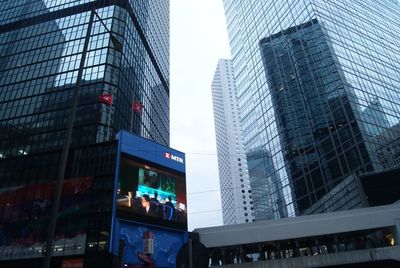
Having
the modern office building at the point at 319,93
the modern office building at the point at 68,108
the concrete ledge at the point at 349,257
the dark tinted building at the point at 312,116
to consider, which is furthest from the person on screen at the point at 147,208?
the dark tinted building at the point at 312,116

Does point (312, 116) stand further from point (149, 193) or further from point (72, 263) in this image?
point (72, 263)

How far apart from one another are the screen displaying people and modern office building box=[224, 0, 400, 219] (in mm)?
31204

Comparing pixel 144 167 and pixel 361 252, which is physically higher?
pixel 144 167

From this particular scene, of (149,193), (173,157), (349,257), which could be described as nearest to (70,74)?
(173,157)

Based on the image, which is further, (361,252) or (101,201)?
(101,201)

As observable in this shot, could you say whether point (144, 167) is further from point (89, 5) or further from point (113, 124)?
point (89, 5)

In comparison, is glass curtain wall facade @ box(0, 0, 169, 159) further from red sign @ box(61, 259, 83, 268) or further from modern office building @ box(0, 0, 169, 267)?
red sign @ box(61, 259, 83, 268)

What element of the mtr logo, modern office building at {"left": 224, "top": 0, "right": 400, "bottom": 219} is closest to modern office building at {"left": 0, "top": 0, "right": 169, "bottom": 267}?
the mtr logo

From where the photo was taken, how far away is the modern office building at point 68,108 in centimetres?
4000

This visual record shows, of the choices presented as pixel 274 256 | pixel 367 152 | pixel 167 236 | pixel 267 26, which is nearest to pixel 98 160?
pixel 167 236

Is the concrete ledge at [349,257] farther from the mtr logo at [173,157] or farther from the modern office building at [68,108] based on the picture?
the modern office building at [68,108]

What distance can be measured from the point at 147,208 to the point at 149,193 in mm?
1771

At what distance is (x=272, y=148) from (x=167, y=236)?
53085mm

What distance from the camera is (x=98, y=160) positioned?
141 ft
